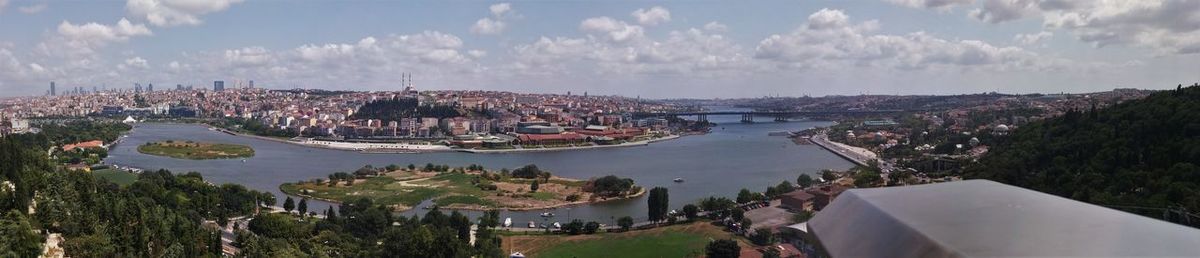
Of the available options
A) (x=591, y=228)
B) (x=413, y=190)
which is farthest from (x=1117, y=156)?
(x=413, y=190)

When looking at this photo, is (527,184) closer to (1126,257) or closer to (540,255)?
(540,255)

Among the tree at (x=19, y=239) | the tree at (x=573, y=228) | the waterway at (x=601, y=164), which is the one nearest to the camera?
the tree at (x=19, y=239)

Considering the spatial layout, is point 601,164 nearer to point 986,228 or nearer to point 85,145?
point 85,145

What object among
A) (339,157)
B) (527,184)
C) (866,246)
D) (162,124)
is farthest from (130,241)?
(162,124)

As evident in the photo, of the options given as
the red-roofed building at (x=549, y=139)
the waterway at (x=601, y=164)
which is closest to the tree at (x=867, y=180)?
the waterway at (x=601, y=164)

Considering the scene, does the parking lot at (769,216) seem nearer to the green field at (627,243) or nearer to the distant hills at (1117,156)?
the green field at (627,243)
